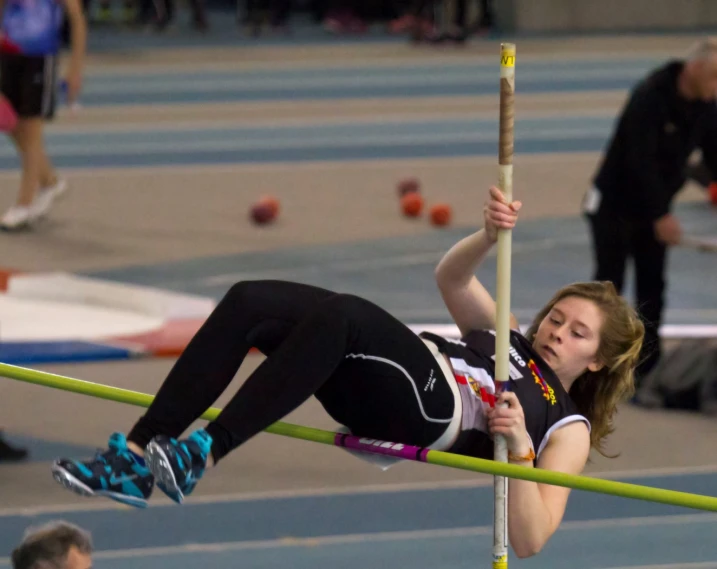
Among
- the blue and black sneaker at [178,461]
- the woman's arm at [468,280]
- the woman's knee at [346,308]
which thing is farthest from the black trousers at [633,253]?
the blue and black sneaker at [178,461]

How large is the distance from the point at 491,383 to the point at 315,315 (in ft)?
1.77

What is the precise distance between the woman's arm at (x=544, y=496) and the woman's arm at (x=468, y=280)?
45 centimetres

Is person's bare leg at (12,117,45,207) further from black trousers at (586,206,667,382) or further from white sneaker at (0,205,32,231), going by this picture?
black trousers at (586,206,667,382)

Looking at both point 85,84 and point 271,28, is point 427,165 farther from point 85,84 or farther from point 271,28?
point 271,28

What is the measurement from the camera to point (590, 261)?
8883 millimetres

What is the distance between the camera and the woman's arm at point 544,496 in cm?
351

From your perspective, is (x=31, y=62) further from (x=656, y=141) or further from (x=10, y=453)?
(x=656, y=141)

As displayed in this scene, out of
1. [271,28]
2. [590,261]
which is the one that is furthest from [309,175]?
[271,28]

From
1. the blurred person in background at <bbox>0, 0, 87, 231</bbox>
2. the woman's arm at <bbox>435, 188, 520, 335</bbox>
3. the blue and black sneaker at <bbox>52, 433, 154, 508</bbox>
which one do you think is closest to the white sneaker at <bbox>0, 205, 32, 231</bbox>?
the blurred person in background at <bbox>0, 0, 87, 231</bbox>

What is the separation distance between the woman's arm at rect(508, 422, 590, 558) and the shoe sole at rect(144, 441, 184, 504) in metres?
0.82

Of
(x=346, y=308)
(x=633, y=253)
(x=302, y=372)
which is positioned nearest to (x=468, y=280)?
(x=346, y=308)

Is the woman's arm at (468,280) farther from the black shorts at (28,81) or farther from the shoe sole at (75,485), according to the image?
the black shorts at (28,81)

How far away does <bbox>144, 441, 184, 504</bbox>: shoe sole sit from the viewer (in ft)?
10.9

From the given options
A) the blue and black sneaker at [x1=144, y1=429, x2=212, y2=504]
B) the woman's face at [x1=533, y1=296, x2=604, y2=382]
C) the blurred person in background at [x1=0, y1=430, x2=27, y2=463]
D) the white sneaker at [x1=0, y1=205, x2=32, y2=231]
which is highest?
the woman's face at [x1=533, y1=296, x2=604, y2=382]
